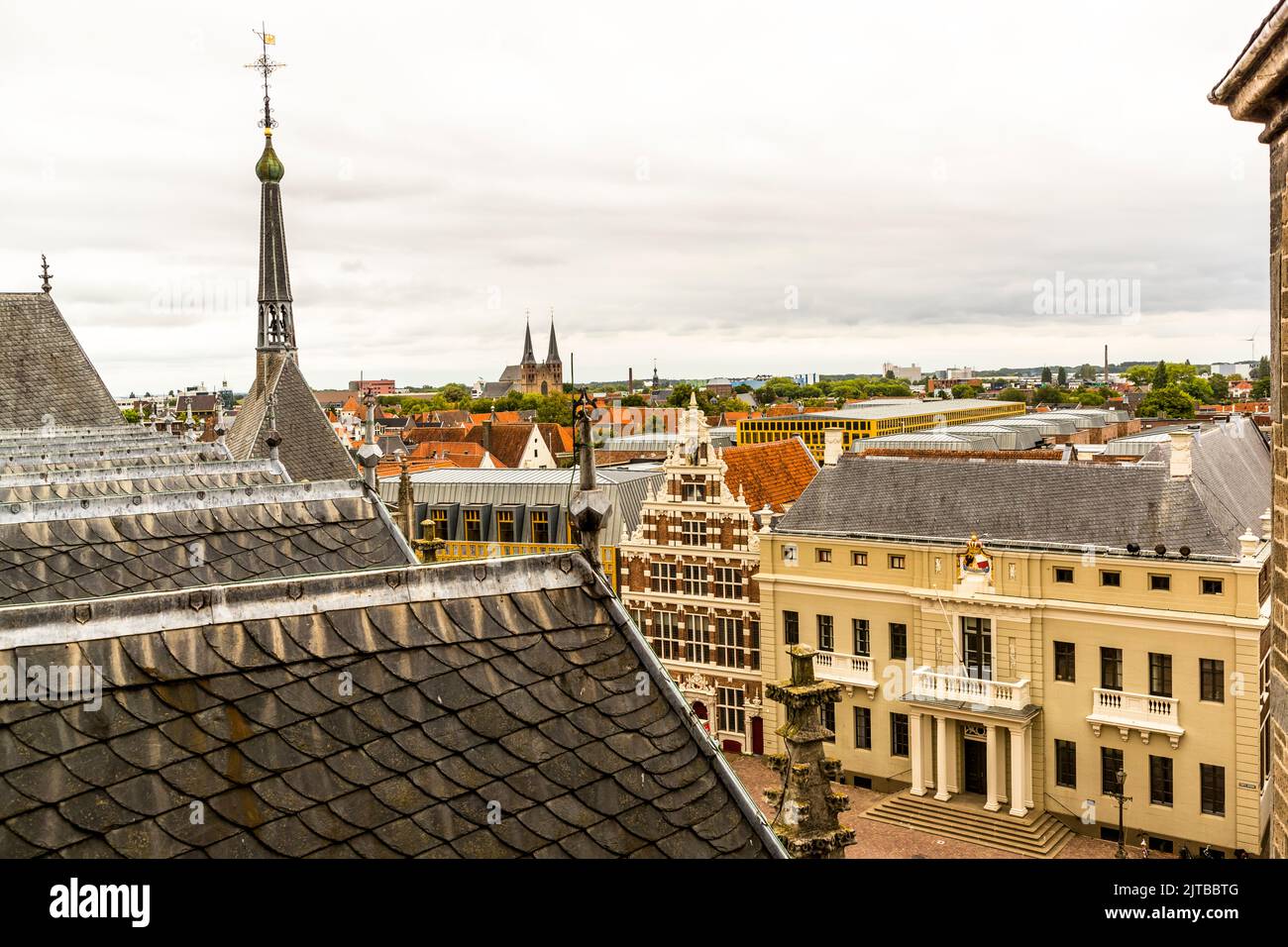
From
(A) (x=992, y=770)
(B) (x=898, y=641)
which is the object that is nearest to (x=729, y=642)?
(B) (x=898, y=641)

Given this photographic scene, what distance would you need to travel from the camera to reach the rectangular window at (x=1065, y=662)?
3650 cm

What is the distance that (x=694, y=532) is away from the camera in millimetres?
45125

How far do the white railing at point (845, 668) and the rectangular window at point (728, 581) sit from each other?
4.49m

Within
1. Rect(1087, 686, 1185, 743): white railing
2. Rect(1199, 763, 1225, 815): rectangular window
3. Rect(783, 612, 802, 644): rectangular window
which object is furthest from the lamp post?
Rect(783, 612, 802, 644): rectangular window

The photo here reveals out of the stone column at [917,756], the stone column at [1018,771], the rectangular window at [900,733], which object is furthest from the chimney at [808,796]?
the rectangular window at [900,733]

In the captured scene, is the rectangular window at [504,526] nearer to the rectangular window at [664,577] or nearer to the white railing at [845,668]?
the rectangular window at [664,577]

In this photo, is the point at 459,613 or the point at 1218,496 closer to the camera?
the point at 459,613

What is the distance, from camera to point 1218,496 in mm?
36938

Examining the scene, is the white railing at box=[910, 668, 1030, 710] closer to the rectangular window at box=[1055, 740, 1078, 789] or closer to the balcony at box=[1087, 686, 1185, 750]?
the rectangular window at box=[1055, 740, 1078, 789]

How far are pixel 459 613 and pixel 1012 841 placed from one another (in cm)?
3173

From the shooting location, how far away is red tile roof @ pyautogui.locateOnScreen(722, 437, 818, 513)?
48844mm

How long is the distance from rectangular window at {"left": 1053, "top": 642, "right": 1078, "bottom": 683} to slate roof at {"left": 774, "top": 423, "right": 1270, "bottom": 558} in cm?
342
